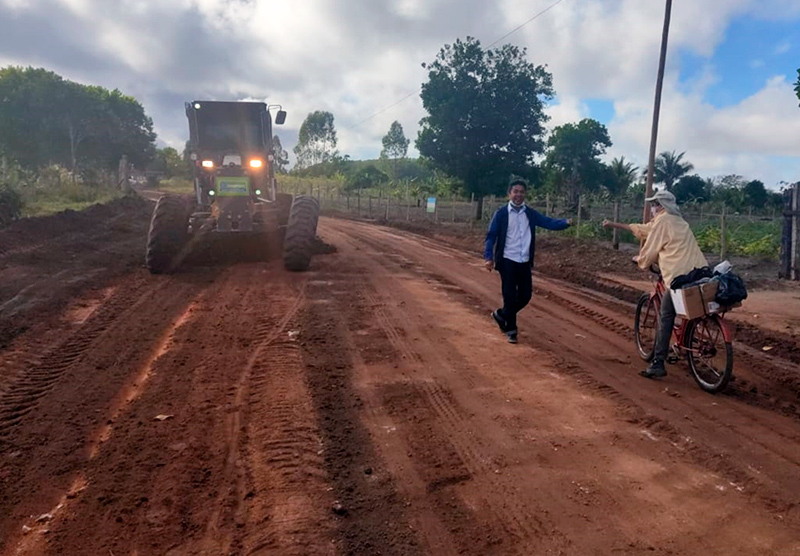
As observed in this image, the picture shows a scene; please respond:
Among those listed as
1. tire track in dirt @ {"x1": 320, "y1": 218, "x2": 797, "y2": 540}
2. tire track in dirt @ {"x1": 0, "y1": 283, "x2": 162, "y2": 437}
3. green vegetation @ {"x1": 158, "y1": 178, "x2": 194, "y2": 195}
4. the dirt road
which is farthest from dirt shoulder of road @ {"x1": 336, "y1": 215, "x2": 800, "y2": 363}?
green vegetation @ {"x1": 158, "y1": 178, "x2": 194, "y2": 195}

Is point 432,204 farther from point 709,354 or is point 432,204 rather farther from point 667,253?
point 709,354

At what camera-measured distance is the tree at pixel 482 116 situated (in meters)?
33.3

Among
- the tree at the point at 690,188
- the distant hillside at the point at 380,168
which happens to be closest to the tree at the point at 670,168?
the tree at the point at 690,188

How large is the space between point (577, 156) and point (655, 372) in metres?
55.0

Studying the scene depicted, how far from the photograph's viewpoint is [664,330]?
640cm

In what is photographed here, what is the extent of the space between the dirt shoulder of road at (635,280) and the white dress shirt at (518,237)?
3103 millimetres

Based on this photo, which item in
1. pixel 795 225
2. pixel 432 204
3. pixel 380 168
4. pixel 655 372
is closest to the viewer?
pixel 655 372

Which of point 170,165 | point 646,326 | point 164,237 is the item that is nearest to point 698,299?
point 646,326

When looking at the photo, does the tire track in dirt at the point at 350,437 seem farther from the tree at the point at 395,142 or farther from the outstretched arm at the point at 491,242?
the tree at the point at 395,142

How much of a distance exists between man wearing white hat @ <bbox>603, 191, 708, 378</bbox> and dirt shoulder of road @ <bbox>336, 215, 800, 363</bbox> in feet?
6.86

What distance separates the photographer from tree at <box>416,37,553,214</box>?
33.3 m

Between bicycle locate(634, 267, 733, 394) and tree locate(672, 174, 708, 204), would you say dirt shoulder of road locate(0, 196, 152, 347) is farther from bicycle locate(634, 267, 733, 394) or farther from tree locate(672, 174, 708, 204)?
tree locate(672, 174, 708, 204)

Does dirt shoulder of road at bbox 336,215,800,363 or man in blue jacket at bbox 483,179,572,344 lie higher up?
man in blue jacket at bbox 483,179,572,344

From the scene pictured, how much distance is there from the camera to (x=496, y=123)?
33.2m
